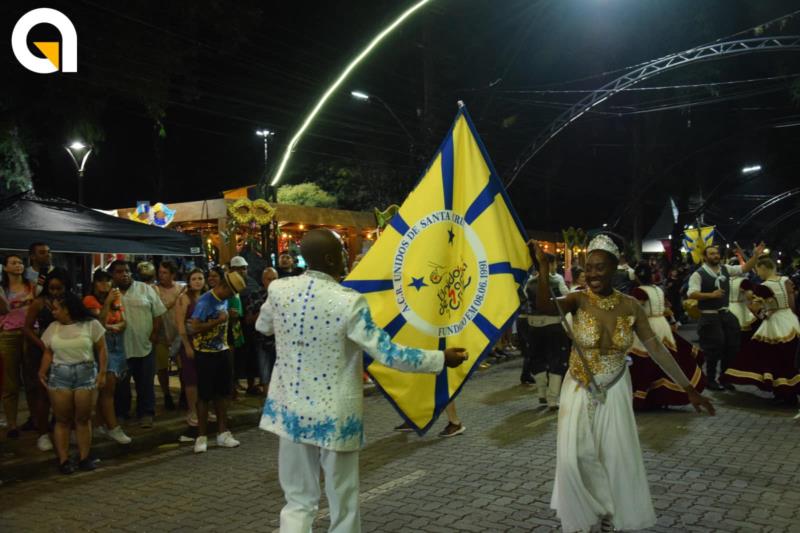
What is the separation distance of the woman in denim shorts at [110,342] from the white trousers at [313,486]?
478 centimetres

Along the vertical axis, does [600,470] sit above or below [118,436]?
above

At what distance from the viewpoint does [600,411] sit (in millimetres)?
4133

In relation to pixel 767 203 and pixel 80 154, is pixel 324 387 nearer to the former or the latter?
pixel 80 154

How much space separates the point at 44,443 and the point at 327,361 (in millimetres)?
5176

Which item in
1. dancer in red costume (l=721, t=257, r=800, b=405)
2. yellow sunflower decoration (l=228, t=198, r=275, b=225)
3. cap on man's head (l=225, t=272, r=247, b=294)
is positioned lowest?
dancer in red costume (l=721, t=257, r=800, b=405)

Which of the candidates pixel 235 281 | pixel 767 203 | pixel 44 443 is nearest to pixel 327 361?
pixel 235 281

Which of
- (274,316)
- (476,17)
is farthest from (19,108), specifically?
(274,316)

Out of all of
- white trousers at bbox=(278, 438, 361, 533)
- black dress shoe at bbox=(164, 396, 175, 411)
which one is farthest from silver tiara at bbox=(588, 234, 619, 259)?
black dress shoe at bbox=(164, 396, 175, 411)

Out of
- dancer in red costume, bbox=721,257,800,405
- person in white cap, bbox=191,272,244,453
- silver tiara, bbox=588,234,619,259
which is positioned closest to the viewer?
silver tiara, bbox=588,234,619,259

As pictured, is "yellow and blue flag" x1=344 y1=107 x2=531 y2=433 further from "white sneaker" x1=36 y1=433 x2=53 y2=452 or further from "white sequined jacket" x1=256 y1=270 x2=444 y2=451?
"white sneaker" x1=36 y1=433 x2=53 y2=452

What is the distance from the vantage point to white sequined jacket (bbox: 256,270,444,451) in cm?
319

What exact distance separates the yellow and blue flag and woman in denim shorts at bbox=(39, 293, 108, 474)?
3.61 meters

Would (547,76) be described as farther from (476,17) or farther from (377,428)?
(377,428)

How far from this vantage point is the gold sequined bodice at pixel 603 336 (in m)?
4.23
